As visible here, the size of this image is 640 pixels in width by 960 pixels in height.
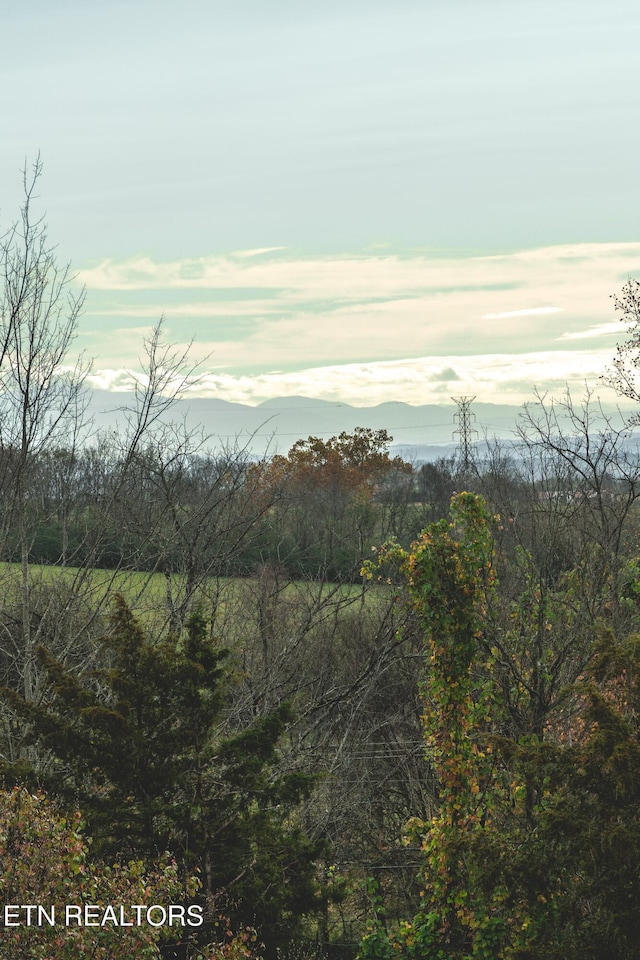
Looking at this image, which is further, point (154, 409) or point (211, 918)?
point (154, 409)

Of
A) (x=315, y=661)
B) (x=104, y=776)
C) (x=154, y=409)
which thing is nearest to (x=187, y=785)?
(x=104, y=776)

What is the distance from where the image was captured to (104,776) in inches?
275

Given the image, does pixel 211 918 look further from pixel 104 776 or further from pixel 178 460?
pixel 178 460

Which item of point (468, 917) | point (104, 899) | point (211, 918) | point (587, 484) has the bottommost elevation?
point (468, 917)

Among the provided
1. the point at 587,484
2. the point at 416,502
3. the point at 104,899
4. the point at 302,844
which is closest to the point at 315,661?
the point at 587,484

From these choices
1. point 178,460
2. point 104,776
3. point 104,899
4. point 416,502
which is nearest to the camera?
point 104,899

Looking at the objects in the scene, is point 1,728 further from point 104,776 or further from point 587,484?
point 587,484

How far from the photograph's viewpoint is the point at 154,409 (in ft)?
33.0

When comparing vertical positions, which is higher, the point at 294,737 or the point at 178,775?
the point at 178,775

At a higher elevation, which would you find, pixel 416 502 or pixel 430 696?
pixel 416 502

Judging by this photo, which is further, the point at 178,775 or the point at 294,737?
the point at 294,737

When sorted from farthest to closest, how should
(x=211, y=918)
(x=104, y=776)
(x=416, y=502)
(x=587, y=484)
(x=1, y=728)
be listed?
(x=416, y=502) < (x=587, y=484) < (x=1, y=728) < (x=104, y=776) < (x=211, y=918)

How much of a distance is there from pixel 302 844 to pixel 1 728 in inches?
203

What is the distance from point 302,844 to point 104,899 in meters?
2.54
